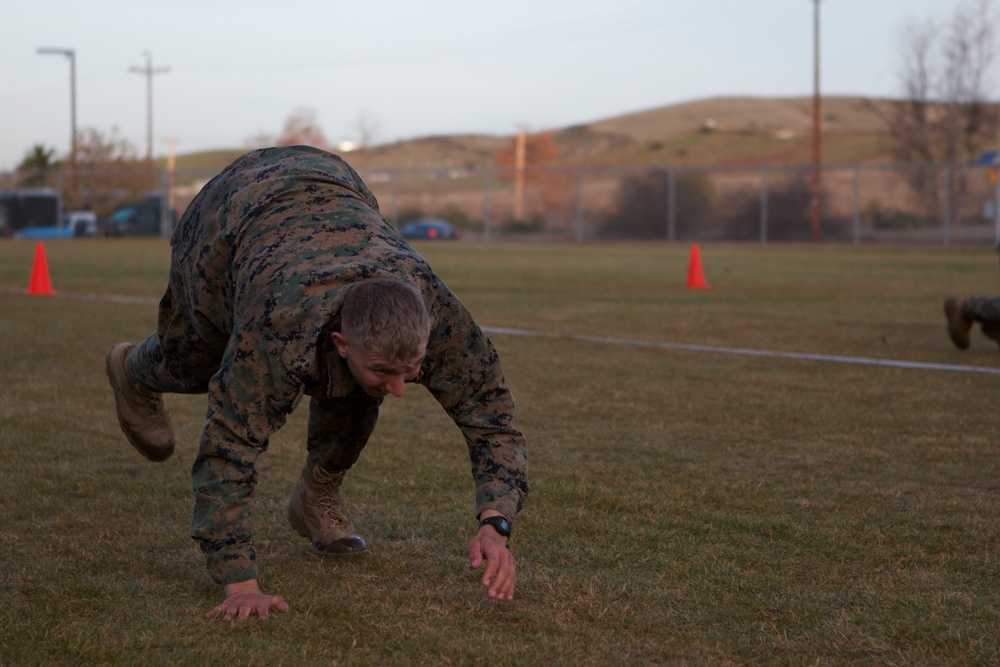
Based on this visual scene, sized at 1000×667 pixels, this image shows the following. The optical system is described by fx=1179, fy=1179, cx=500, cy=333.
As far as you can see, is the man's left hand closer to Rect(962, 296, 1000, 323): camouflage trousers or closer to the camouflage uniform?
the camouflage uniform

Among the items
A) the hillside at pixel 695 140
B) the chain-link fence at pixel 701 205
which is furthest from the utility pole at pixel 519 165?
the hillside at pixel 695 140

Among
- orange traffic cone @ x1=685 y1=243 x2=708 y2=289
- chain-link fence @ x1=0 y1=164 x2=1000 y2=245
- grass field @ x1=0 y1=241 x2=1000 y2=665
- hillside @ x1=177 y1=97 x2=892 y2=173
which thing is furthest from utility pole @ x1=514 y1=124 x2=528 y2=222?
grass field @ x1=0 y1=241 x2=1000 y2=665

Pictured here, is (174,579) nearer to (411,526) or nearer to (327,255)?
(411,526)

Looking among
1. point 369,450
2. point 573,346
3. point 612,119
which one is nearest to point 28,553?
point 369,450

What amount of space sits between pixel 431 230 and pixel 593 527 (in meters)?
44.4

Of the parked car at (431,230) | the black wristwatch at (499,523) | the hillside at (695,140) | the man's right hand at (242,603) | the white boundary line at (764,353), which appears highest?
the hillside at (695,140)

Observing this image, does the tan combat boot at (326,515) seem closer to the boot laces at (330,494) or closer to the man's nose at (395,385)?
the boot laces at (330,494)

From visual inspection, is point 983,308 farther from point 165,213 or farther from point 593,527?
point 165,213

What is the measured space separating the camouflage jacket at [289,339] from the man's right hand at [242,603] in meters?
0.03

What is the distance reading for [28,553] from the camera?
13.2 feet

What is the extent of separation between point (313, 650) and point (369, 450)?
106 inches

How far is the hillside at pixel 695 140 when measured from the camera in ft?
311

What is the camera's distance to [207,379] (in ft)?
13.7

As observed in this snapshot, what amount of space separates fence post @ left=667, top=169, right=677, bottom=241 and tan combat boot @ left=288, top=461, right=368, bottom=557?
121ft
